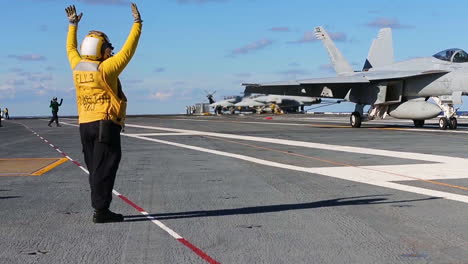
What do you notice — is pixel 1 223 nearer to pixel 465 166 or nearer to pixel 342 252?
pixel 342 252

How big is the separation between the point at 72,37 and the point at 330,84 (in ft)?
75.5

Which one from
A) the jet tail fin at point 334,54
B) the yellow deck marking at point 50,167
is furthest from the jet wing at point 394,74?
the yellow deck marking at point 50,167

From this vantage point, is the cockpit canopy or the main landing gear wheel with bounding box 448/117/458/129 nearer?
the cockpit canopy

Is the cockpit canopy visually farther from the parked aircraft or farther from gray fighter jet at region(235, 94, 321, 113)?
gray fighter jet at region(235, 94, 321, 113)

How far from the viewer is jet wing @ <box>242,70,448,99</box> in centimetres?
A: 2614

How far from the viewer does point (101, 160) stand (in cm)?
589

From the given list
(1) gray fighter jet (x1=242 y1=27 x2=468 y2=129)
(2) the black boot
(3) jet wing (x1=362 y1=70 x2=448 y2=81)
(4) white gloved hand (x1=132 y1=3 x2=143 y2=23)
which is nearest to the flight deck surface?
(2) the black boot

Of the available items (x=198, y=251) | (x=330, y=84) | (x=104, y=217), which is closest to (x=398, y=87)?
(x=330, y=84)

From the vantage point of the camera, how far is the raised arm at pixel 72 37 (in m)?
6.08

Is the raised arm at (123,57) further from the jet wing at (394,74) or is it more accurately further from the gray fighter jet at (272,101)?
the gray fighter jet at (272,101)

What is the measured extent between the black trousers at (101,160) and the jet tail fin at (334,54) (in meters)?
29.3

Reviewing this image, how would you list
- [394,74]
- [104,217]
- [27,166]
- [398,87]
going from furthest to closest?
[398,87], [394,74], [27,166], [104,217]

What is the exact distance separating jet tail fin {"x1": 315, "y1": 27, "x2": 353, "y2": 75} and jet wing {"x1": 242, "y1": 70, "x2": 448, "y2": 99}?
3.96m

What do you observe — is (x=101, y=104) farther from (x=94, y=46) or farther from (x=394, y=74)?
(x=394, y=74)
